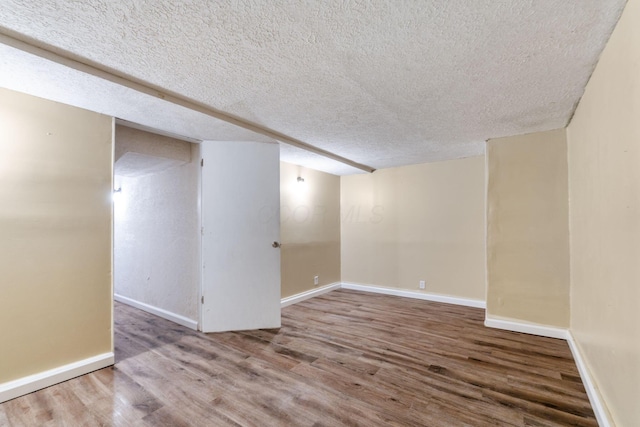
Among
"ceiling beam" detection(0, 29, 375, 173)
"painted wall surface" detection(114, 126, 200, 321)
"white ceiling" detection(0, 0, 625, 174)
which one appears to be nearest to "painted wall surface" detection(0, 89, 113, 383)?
"white ceiling" detection(0, 0, 625, 174)

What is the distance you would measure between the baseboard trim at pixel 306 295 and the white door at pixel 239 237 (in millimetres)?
797

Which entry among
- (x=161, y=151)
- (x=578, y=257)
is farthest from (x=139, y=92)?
(x=578, y=257)

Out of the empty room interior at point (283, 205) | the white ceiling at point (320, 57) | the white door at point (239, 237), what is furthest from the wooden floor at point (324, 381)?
the white ceiling at point (320, 57)

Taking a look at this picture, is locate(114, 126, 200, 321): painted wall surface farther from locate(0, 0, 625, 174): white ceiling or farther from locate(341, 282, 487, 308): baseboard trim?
locate(341, 282, 487, 308): baseboard trim

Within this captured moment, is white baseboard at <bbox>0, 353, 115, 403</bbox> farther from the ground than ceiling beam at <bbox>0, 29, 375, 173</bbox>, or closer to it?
closer to it

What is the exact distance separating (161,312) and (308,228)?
240cm

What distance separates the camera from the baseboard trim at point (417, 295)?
13.2 feet

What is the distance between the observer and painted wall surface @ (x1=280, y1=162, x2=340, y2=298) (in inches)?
166

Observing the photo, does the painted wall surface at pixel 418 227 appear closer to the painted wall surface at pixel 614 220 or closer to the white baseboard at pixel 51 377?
the painted wall surface at pixel 614 220

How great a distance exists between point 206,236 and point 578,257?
3.69 metres

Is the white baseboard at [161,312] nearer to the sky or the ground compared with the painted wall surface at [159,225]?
nearer to the ground

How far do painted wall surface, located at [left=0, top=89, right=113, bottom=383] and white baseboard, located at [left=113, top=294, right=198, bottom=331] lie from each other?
93 centimetres

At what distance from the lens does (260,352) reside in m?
2.62

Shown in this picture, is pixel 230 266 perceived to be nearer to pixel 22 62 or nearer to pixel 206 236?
pixel 206 236
